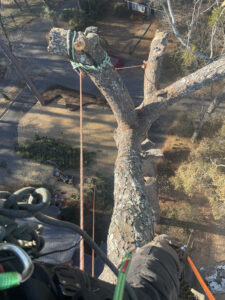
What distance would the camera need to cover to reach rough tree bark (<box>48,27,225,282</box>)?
142 inches

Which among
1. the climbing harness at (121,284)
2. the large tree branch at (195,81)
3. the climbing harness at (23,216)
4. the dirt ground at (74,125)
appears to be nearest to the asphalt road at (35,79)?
the dirt ground at (74,125)

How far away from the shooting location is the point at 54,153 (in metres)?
8.69

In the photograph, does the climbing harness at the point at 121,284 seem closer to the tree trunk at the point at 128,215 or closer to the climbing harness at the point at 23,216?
the climbing harness at the point at 23,216

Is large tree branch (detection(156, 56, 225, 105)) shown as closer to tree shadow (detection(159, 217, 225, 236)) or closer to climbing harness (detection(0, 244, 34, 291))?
tree shadow (detection(159, 217, 225, 236))

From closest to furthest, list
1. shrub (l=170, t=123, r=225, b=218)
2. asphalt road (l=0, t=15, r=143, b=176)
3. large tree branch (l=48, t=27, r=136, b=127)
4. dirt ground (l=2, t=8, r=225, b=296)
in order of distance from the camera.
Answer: large tree branch (l=48, t=27, r=136, b=127) → shrub (l=170, t=123, r=225, b=218) → dirt ground (l=2, t=8, r=225, b=296) → asphalt road (l=0, t=15, r=143, b=176)

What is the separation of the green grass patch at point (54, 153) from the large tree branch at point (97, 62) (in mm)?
3662

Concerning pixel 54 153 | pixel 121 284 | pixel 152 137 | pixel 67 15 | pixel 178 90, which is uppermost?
pixel 67 15

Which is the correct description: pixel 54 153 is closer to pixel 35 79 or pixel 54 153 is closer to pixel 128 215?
pixel 35 79

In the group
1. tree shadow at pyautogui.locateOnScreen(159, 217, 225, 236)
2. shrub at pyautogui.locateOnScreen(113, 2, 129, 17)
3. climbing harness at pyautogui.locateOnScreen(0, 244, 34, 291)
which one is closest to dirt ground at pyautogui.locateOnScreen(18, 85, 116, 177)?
tree shadow at pyautogui.locateOnScreen(159, 217, 225, 236)

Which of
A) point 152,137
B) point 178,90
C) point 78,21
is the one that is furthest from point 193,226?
Answer: point 78,21

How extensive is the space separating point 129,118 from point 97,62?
5.27ft

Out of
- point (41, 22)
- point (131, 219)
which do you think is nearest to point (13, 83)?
point (41, 22)

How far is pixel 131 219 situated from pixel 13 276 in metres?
2.90

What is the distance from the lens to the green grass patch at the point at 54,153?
8.48 m
